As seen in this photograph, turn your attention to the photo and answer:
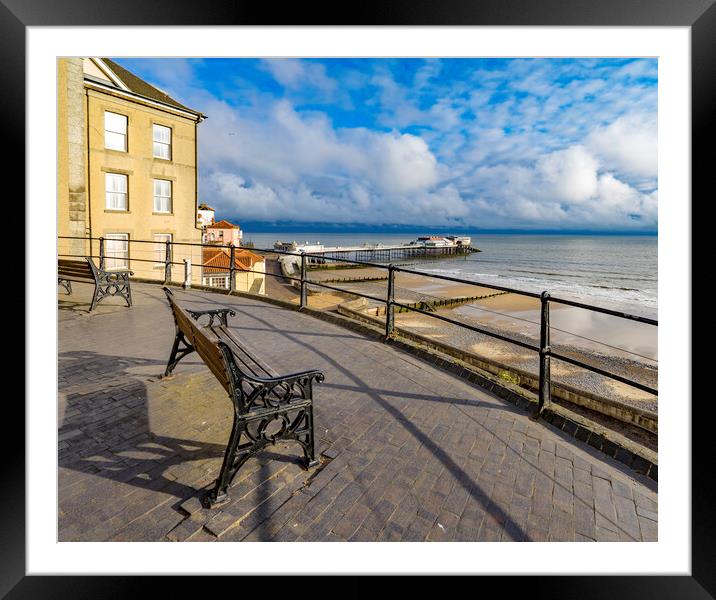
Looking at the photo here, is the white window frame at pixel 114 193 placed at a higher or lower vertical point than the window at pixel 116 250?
higher

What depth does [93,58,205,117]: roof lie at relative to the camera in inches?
805

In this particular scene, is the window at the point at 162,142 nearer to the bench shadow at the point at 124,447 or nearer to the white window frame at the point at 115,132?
the white window frame at the point at 115,132

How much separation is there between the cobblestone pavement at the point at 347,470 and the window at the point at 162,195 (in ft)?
62.9

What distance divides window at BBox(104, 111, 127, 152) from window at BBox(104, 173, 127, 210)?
1.30m

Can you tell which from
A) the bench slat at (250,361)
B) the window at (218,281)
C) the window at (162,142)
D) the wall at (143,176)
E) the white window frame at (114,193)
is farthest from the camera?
the window at (218,281)

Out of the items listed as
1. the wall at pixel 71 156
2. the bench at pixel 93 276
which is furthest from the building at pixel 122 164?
the bench at pixel 93 276

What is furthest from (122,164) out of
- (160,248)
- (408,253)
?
(408,253)

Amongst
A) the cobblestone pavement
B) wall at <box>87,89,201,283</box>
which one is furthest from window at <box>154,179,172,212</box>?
the cobblestone pavement

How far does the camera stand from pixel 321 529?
2291 millimetres

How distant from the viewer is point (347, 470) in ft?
9.34

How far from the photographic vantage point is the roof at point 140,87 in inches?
805

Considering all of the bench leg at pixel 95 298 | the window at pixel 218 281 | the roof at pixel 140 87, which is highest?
the roof at pixel 140 87

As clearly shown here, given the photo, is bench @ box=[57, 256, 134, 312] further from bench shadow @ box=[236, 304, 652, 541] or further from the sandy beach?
the sandy beach
